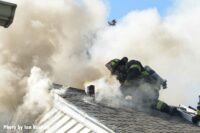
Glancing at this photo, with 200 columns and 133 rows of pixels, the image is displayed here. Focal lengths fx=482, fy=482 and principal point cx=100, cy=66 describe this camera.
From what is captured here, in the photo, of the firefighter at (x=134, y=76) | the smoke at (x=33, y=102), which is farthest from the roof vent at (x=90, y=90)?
the smoke at (x=33, y=102)

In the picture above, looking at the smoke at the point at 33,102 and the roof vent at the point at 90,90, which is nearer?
the smoke at the point at 33,102

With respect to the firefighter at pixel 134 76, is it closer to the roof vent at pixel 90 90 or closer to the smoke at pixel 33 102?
the roof vent at pixel 90 90

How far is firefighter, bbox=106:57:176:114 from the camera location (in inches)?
510

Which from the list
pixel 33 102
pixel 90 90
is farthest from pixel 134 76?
pixel 33 102

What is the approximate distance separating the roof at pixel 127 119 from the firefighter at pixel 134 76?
520 millimetres

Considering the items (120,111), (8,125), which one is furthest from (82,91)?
Result: (8,125)

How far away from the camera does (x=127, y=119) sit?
10.4 meters

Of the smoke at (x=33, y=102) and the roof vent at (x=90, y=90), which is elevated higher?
the roof vent at (x=90, y=90)

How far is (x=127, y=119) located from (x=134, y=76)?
9.00ft

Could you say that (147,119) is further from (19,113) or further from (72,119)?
(19,113)

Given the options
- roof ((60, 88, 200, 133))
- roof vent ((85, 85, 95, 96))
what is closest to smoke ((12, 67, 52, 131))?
roof ((60, 88, 200, 133))

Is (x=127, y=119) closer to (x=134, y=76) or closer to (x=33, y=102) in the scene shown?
(x=33, y=102)

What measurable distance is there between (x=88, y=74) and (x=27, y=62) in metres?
3.17

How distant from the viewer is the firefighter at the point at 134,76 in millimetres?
12953
